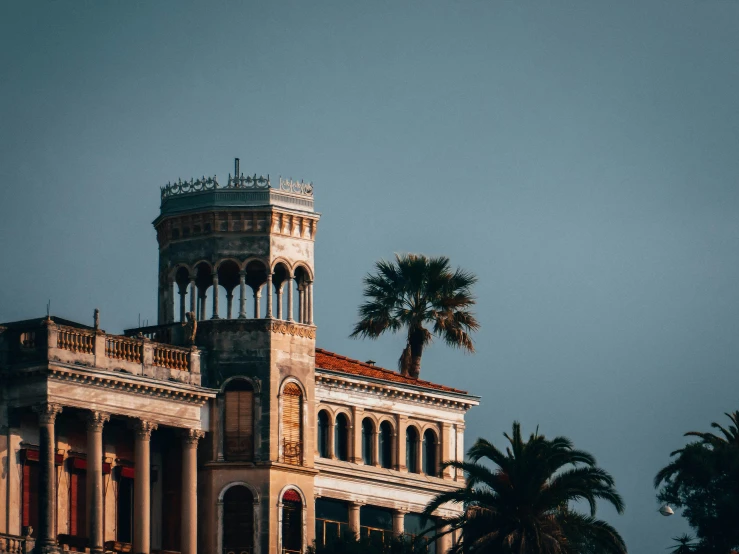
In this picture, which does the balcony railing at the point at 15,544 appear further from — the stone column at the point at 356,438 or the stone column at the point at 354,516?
the stone column at the point at 356,438

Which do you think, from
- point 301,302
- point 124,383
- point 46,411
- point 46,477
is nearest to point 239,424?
point 301,302

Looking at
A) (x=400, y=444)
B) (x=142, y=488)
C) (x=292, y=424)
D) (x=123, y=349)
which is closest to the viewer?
(x=142, y=488)

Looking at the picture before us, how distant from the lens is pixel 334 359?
107 metres

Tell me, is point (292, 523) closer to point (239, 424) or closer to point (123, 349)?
point (239, 424)

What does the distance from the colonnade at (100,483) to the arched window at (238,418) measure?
143cm

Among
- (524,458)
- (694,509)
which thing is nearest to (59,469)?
(524,458)

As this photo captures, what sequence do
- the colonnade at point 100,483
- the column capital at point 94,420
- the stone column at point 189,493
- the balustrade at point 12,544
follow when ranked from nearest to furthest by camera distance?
1. the balustrade at point 12,544
2. the colonnade at point 100,483
3. the column capital at point 94,420
4. the stone column at point 189,493

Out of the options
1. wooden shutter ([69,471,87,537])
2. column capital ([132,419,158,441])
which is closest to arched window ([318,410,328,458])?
column capital ([132,419,158,441])

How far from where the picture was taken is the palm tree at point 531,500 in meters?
93.1

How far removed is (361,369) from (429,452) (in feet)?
14.6

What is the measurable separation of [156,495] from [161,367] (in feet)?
16.2

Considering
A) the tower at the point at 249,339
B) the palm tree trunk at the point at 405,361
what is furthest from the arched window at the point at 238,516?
the palm tree trunk at the point at 405,361

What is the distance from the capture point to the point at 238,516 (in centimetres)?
9875

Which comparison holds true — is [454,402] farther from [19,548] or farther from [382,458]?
[19,548]
